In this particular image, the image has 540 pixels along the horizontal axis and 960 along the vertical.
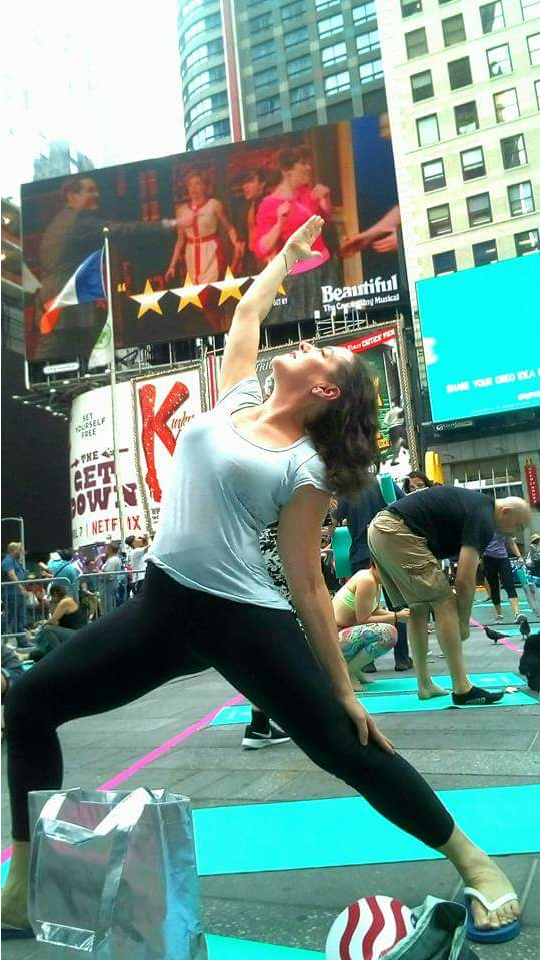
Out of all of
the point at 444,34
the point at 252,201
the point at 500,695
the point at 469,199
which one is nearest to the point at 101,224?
the point at 252,201

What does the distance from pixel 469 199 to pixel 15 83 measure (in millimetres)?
39040

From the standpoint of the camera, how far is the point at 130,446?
30.3m

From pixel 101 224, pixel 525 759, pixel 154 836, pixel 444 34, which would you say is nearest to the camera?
pixel 154 836

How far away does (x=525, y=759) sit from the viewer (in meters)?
3.45

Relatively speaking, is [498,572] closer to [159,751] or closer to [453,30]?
[159,751]

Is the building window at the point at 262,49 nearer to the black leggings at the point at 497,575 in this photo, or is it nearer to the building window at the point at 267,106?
the building window at the point at 267,106

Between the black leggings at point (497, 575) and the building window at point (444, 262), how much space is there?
29589 millimetres

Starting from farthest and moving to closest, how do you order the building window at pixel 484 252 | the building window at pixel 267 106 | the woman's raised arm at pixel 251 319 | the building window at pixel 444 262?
1. the building window at pixel 267 106
2. the building window at pixel 444 262
3. the building window at pixel 484 252
4. the woman's raised arm at pixel 251 319

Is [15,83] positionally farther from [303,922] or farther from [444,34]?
[444,34]

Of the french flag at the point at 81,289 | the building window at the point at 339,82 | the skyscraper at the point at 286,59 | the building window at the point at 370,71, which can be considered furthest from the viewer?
the building window at the point at 339,82

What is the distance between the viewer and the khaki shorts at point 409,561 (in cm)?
487

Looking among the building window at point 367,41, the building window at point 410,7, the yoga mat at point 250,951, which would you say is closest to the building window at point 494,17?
the building window at point 410,7

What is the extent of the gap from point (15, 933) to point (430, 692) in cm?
374

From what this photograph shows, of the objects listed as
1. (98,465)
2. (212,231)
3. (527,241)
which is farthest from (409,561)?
(527,241)
